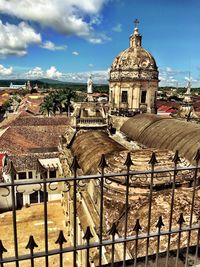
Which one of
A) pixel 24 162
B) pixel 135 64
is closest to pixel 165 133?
pixel 135 64

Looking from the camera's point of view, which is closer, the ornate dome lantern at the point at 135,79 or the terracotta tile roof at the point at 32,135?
the terracotta tile roof at the point at 32,135

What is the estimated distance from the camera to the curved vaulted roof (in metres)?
13.8

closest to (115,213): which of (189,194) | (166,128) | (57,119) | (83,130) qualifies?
(189,194)

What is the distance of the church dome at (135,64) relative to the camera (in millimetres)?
24031

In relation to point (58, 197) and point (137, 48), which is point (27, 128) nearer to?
point (58, 197)

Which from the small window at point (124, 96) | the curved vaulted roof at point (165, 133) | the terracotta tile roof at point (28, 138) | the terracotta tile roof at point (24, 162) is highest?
the small window at point (124, 96)

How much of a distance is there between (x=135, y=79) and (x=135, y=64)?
4.88 feet

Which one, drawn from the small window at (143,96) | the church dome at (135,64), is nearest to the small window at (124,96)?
the church dome at (135,64)

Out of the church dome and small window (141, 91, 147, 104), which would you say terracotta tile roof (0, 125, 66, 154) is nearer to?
the church dome

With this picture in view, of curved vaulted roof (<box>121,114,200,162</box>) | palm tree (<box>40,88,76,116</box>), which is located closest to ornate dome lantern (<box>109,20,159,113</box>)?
curved vaulted roof (<box>121,114,200,162</box>)

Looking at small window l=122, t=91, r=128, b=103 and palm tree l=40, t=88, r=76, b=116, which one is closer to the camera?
small window l=122, t=91, r=128, b=103

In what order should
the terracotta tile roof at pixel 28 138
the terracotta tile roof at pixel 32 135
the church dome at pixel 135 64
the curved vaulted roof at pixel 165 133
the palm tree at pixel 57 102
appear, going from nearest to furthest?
the curved vaulted roof at pixel 165 133
the terracotta tile roof at pixel 28 138
the terracotta tile roof at pixel 32 135
the church dome at pixel 135 64
the palm tree at pixel 57 102

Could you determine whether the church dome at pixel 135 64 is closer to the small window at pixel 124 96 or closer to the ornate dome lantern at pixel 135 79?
the ornate dome lantern at pixel 135 79

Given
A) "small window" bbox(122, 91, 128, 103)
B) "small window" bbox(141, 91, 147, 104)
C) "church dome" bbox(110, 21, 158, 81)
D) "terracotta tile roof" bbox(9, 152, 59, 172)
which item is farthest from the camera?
"small window" bbox(122, 91, 128, 103)
